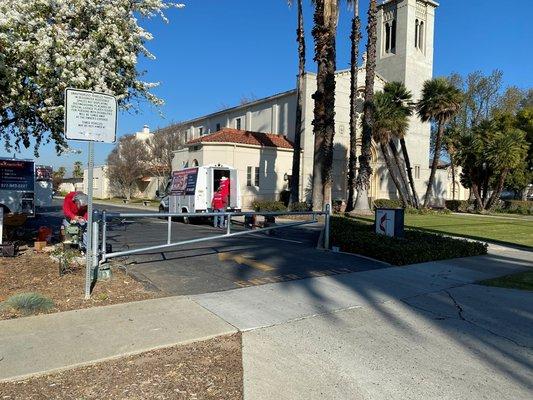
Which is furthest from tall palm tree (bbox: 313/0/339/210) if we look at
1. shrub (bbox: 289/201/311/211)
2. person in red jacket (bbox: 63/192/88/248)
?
person in red jacket (bbox: 63/192/88/248)

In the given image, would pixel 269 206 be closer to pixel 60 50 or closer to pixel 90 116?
pixel 60 50

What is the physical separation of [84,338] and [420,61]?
44.2 meters

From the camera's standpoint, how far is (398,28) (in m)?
42.7

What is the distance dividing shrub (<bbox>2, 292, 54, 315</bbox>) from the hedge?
6770mm

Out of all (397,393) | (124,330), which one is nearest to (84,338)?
(124,330)

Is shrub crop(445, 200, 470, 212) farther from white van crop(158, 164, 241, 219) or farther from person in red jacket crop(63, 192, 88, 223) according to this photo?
person in red jacket crop(63, 192, 88, 223)

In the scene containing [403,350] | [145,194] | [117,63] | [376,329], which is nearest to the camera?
[403,350]

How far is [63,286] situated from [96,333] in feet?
7.58

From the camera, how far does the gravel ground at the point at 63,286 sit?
6.27m

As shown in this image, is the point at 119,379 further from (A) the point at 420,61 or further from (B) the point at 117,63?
(A) the point at 420,61

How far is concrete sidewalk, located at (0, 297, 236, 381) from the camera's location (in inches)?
171

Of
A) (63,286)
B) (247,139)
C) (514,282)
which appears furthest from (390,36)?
(63,286)

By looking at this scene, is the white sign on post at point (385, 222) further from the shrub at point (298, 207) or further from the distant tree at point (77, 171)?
the distant tree at point (77, 171)

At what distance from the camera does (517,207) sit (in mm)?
41438
